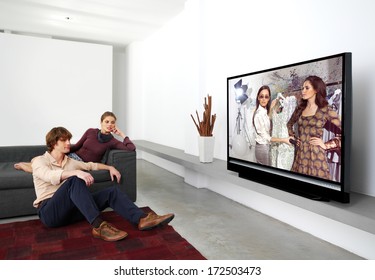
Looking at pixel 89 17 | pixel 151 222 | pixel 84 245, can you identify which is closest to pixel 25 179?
pixel 84 245

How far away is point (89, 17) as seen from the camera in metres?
5.29

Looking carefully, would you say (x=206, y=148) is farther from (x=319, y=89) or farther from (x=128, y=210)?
(x=319, y=89)

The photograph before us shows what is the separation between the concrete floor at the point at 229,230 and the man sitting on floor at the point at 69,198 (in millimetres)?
406

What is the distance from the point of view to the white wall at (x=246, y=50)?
2215mm

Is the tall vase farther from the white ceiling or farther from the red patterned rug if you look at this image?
the white ceiling

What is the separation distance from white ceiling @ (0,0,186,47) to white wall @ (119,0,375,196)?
0.38 meters

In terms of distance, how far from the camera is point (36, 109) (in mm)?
6410

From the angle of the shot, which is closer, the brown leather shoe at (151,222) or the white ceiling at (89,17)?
the brown leather shoe at (151,222)

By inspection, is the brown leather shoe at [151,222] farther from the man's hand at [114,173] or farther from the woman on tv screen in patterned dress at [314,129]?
the woman on tv screen in patterned dress at [314,129]

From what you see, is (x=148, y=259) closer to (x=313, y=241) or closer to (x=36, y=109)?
(x=313, y=241)

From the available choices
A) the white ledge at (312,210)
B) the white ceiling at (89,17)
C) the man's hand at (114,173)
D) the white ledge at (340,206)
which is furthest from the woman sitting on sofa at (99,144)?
the white ceiling at (89,17)

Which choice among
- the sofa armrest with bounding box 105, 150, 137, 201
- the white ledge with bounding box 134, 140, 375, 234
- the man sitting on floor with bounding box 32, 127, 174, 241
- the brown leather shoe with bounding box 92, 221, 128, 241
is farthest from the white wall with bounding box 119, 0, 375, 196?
the brown leather shoe with bounding box 92, 221, 128, 241
